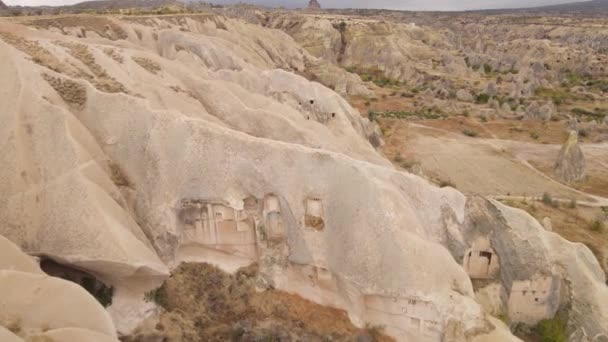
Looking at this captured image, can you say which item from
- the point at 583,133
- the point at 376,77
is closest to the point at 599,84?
the point at 376,77

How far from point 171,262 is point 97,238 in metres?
2.47

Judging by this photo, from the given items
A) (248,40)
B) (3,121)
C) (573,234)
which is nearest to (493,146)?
(573,234)

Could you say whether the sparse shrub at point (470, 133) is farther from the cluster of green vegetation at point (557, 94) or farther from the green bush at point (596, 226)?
the cluster of green vegetation at point (557, 94)

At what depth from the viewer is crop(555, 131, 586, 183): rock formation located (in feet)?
113

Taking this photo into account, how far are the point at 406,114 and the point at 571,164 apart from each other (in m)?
19.9

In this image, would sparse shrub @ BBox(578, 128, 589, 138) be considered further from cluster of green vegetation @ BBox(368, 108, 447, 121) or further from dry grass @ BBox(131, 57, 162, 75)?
dry grass @ BBox(131, 57, 162, 75)

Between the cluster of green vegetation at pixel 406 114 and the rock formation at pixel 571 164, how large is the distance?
1684 centimetres

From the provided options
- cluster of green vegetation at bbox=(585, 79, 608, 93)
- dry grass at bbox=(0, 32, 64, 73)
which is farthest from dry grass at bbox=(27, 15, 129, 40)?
cluster of green vegetation at bbox=(585, 79, 608, 93)

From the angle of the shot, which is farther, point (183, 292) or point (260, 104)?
point (260, 104)

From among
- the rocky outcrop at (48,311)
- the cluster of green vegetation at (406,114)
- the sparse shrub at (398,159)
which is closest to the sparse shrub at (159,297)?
the rocky outcrop at (48,311)

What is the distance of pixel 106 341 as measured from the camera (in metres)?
9.46

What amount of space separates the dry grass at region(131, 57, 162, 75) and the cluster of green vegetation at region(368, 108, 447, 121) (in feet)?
102

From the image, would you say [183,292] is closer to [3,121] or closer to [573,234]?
[3,121]

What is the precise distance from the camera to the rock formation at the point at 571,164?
34.4m
